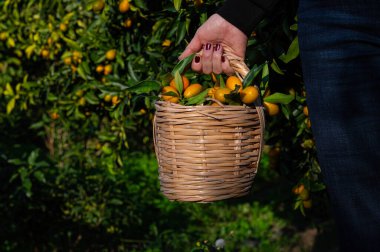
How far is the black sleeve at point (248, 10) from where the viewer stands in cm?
148

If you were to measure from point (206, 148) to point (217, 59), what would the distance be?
22 cm

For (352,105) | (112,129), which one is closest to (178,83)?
(352,105)

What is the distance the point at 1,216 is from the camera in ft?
10.5

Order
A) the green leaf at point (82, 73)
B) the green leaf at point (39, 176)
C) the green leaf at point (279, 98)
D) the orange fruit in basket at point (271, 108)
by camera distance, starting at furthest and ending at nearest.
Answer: the green leaf at point (82, 73), the green leaf at point (39, 176), the orange fruit in basket at point (271, 108), the green leaf at point (279, 98)

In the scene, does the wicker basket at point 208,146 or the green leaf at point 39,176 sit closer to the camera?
the wicker basket at point 208,146

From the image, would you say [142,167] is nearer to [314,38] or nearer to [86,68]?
[86,68]

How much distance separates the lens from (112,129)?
120 inches

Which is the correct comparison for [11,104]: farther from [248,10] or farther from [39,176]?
[248,10]

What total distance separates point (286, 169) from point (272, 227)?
169cm

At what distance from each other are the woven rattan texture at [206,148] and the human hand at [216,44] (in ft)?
0.41

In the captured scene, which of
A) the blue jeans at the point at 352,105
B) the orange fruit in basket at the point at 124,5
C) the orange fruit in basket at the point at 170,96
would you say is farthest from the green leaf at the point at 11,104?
the blue jeans at the point at 352,105

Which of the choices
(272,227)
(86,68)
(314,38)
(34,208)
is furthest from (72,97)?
Result: (314,38)

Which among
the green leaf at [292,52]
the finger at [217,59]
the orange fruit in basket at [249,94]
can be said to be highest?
the green leaf at [292,52]

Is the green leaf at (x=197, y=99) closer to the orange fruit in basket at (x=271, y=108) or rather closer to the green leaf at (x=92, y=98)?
the orange fruit in basket at (x=271, y=108)
